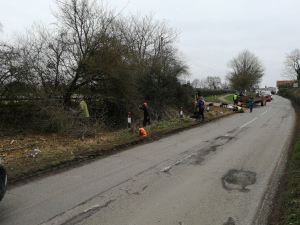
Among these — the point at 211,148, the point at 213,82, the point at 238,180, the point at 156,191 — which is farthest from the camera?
the point at 213,82

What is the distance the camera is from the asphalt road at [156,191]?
401 cm

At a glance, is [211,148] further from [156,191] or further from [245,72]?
[245,72]

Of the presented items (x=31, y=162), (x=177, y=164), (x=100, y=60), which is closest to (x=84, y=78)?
(x=100, y=60)

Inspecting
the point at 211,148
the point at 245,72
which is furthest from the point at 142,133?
the point at 245,72

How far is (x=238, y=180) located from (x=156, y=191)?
2057 millimetres

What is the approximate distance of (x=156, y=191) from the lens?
5023 millimetres

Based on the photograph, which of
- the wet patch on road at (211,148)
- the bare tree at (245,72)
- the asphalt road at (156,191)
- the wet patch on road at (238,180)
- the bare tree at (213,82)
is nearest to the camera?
the asphalt road at (156,191)

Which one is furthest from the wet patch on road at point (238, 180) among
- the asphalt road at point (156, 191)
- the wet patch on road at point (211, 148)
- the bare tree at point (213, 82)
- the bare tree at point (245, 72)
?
the bare tree at point (213, 82)

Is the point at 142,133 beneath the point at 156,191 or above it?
above

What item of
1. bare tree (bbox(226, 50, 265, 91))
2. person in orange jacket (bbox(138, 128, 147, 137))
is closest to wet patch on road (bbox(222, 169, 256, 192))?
person in orange jacket (bbox(138, 128, 147, 137))

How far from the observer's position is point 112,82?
13969 mm

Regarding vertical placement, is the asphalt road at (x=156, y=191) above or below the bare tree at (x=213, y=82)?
below

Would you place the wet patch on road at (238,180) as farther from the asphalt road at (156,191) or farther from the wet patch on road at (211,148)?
the wet patch on road at (211,148)

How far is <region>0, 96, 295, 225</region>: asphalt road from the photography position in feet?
13.1
